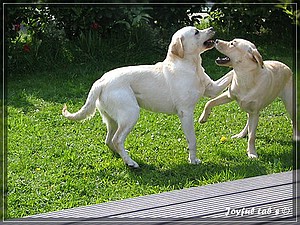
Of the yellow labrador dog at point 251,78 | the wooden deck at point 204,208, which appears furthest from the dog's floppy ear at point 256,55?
the wooden deck at point 204,208

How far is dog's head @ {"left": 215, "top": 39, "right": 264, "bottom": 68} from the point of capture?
4.39 meters

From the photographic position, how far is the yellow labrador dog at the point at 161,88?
438 centimetres

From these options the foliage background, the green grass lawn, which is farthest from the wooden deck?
the foliage background

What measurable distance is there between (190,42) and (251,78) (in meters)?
→ 0.52

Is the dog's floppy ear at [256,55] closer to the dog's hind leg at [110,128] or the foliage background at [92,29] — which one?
the dog's hind leg at [110,128]

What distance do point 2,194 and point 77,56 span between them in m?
4.20

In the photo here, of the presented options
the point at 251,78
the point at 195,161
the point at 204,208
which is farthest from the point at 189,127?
the point at 204,208

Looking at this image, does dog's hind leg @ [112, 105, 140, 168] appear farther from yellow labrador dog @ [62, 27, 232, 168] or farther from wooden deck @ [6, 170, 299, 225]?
wooden deck @ [6, 170, 299, 225]

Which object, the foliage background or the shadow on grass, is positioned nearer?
the shadow on grass

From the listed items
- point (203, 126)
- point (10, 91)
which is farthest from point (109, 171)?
point (10, 91)

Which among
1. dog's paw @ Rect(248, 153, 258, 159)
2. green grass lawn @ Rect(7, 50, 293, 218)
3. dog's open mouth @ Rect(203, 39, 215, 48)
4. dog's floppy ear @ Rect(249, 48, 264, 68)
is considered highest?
dog's open mouth @ Rect(203, 39, 215, 48)

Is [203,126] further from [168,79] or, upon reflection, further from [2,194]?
[2,194]

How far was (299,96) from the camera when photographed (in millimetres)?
5969

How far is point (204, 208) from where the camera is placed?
2934mm
